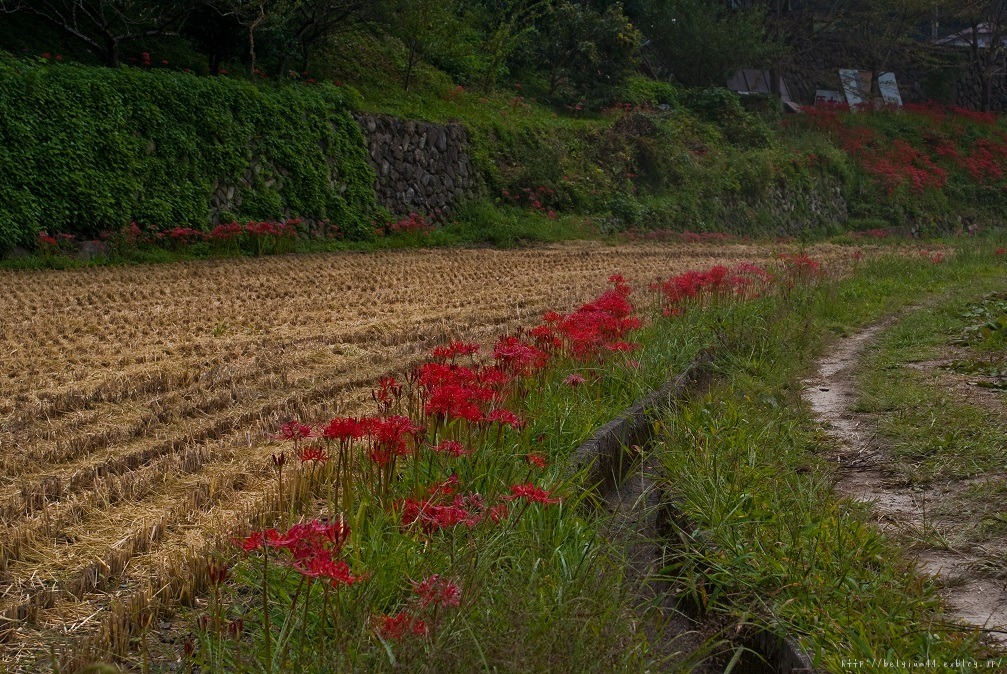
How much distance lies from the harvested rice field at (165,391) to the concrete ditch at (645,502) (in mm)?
1493

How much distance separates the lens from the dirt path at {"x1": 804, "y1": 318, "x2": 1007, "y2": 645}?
10.2ft

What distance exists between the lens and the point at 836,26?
33250 millimetres

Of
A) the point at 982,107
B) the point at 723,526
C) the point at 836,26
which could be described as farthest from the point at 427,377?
the point at 982,107

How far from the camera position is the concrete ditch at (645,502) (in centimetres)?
298

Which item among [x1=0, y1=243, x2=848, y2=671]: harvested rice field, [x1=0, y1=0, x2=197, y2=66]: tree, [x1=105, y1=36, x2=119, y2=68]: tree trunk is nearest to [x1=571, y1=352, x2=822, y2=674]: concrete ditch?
[x1=0, y1=243, x2=848, y2=671]: harvested rice field

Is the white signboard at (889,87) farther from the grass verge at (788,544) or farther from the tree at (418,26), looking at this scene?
the grass verge at (788,544)

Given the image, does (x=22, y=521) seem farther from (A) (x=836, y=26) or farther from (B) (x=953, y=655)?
(A) (x=836, y=26)

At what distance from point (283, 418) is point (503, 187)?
15.3 meters

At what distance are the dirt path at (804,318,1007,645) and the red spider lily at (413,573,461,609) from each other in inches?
62.6

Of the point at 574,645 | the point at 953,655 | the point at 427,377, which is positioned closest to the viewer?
the point at 574,645

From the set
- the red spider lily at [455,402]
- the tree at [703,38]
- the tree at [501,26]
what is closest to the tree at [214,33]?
the tree at [501,26]

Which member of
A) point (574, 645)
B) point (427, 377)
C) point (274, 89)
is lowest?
point (574, 645)

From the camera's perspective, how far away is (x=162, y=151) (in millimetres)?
13742

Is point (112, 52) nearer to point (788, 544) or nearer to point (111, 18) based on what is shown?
point (111, 18)
